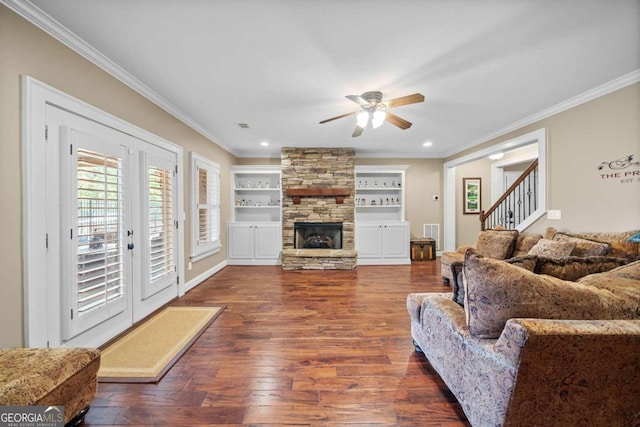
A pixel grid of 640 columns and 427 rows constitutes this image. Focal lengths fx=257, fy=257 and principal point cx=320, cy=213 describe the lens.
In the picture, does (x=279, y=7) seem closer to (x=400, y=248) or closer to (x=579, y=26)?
(x=579, y=26)

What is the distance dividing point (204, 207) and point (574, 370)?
479 cm

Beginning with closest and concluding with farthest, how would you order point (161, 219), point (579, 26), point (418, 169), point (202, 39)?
point (579, 26) → point (202, 39) → point (161, 219) → point (418, 169)

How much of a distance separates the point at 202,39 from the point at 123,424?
9.01 ft

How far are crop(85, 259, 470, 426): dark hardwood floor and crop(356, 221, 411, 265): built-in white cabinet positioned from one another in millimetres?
2422

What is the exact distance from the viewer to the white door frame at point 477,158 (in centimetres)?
370

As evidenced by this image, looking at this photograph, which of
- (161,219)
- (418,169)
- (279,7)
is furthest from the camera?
(418,169)

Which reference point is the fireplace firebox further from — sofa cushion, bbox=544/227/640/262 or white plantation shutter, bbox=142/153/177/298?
sofa cushion, bbox=544/227/640/262

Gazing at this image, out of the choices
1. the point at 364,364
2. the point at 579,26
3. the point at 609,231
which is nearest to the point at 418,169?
the point at 609,231

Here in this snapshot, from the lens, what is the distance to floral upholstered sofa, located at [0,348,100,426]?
120cm

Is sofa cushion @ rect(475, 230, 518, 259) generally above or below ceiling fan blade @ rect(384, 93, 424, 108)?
below

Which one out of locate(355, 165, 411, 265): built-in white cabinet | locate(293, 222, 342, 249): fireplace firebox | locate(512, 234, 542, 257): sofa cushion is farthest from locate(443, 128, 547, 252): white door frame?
locate(293, 222, 342, 249): fireplace firebox

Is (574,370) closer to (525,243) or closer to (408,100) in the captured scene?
(408,100)

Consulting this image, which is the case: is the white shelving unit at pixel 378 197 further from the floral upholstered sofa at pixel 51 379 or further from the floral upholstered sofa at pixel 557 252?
the floral upholstered sofa at pixel 51 379

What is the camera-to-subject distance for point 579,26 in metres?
1.92
